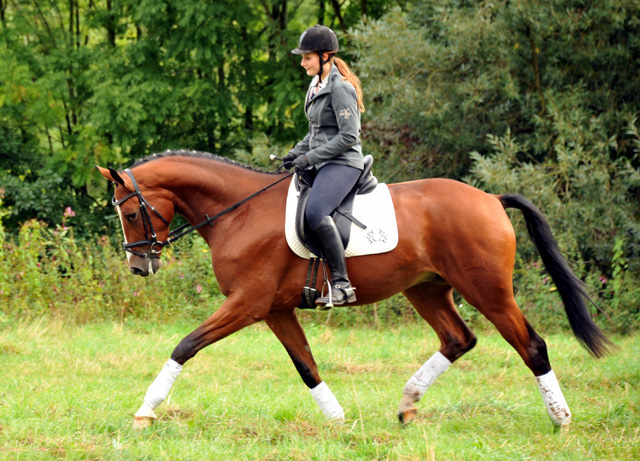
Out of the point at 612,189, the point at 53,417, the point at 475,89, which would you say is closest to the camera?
the point at 53,417

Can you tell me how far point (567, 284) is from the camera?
19.7 feet

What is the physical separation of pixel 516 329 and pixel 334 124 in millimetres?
2181

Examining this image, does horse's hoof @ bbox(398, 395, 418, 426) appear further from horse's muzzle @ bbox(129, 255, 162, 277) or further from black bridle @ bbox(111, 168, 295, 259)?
horse's muzzle @ bbox(129, 255, 162, 277)

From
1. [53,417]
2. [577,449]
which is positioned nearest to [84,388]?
[53,417]

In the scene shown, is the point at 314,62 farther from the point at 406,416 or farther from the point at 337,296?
the point at 406,416

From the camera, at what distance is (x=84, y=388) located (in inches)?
263

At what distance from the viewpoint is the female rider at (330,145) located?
534 centimetres

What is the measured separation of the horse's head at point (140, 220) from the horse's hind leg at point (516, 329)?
2482mm

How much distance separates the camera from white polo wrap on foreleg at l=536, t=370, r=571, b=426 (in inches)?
214

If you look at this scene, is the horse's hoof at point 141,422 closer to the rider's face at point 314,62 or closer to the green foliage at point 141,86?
the rider's face at point 314,62

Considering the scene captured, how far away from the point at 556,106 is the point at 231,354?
24.4 feet

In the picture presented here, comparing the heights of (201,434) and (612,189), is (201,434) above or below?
above

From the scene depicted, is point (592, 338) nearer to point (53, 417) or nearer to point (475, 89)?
point (53, 417)

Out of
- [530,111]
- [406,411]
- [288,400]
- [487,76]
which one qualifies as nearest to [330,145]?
[406,411]
